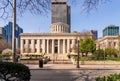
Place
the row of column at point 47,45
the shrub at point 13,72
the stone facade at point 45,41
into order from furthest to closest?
the row of column at point 47,45, the stone facade at point 45,41, the shrub at point 13,72

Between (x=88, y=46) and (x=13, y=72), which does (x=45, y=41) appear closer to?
(x=88, y=46)

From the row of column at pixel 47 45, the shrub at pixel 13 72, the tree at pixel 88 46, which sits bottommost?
the row of column at pixel 47 45

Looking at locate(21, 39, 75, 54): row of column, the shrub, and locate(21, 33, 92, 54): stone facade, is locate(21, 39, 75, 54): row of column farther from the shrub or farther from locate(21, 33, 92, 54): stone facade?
the shrub

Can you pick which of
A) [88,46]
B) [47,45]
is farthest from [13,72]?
[47,45]

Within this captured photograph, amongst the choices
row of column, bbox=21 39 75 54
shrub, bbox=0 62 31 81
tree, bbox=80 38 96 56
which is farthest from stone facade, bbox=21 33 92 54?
shrub, bbox=0 62 31 81

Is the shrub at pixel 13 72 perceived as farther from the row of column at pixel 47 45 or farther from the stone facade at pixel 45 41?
the row of column at pixel 47 45

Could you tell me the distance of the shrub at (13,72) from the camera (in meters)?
9.95

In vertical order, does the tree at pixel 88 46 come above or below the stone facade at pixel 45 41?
above

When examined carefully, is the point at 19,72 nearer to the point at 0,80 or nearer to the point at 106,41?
the point at 0,80

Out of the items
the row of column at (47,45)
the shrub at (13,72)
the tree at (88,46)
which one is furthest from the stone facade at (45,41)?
the shrub at (13,72)

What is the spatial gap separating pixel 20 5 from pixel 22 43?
136 m

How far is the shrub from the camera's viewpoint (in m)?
9.95

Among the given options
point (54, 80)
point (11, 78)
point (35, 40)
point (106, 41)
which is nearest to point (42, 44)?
point (35, 40)

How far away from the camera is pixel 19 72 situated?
10.1m
